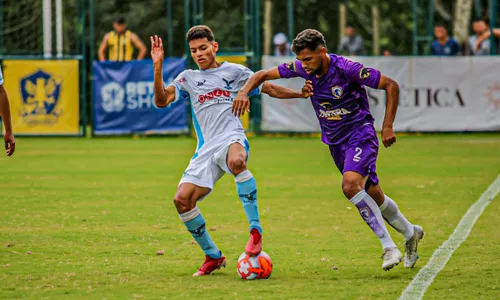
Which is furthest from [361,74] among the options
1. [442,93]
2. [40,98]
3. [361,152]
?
[40,98]

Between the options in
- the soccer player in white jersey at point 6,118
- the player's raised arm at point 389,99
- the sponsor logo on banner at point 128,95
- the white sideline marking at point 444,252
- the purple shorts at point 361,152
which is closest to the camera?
the white sideline marking at point 444,252

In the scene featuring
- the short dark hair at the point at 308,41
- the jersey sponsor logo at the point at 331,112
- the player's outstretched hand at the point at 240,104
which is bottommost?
the jersey sponsor logo at the point at 331,112

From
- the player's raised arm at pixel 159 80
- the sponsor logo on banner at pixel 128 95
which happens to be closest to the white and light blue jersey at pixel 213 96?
the player's raised arm at pixel 159 80

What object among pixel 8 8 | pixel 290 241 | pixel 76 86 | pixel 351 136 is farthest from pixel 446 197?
pixel 8 8

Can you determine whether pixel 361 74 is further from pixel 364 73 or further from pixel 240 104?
pixel 240 104

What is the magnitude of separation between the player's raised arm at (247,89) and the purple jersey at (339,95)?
0.33 ft

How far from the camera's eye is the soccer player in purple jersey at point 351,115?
7.43m

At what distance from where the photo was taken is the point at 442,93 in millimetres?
23172

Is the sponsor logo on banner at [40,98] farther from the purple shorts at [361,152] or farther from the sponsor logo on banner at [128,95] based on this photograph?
the purple shorts at [361,152]

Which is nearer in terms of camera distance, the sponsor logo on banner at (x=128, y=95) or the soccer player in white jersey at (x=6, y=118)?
the soccer player in white jersey at (x=6, y=118)

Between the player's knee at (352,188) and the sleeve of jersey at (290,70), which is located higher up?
the sleeve of jersey at (290,70)

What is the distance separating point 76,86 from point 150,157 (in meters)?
6.09

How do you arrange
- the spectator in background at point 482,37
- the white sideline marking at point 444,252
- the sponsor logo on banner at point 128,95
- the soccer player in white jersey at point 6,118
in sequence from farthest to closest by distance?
the spectator in background at point 482,37 → the sponsor logo on banner at point 128,95 → the soccer player in white jersey at point 6,118 → the white sideline marking at point 444,252

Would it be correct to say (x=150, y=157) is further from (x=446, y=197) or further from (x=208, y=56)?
(x=208, y=56)
